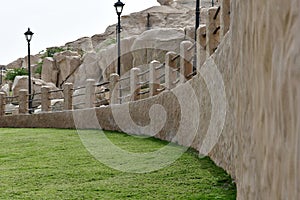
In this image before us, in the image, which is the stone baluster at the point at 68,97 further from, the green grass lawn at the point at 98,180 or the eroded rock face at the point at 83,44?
the eroded rock face at the point at 83,44

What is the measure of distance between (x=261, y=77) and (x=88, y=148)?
25.8ft

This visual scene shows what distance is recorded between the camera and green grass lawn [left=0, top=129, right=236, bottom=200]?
5059mm

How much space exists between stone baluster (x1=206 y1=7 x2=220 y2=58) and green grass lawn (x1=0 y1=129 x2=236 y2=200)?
1.65 meters

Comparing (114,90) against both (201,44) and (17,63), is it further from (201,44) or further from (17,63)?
(17,63)

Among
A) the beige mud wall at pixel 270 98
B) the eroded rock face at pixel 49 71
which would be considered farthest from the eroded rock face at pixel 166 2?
the beige mud wall at pixel 270 98

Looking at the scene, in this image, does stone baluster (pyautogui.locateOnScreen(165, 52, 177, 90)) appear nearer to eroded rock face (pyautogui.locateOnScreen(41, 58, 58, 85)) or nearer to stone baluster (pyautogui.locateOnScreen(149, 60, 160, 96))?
stone baluster (pyautogui.locateOnScreen(149, 60, 160, 96))

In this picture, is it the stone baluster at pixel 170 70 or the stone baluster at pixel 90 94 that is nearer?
the stone baluster at pixel 170 70

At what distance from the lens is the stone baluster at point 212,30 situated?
25.9ft

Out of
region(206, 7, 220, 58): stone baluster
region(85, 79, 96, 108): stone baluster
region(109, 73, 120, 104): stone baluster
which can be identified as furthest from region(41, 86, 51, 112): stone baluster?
region(206, 7, 220, 58): stone baluster

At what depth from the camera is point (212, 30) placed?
26.1 ft

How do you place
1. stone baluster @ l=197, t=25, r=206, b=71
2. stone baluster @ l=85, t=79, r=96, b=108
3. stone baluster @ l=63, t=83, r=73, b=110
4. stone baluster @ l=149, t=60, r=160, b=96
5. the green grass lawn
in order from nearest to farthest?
the green grass lawn → stone baluster @ l=197, t=25, r=206, b=71 → stone baluster @ l=149, t=60, r=160, b=96 → stone baluster @ l=85, t=79, r=96, b=108 → stone baluster @ l=63, t=83, r=73, b=110

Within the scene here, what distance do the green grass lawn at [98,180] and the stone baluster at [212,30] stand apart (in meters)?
1.65

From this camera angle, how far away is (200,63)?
865cm

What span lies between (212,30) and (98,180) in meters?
3.15
